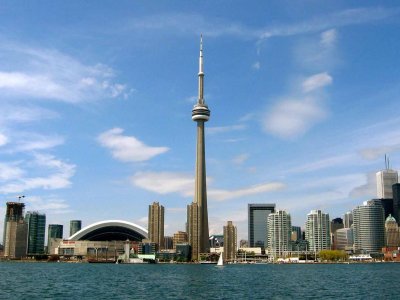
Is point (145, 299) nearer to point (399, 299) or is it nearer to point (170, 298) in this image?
point (170, 298)

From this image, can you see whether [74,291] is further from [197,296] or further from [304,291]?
[304,291]

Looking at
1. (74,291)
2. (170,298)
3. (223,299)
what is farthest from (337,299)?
(74,291)

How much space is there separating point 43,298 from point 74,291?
1306cm

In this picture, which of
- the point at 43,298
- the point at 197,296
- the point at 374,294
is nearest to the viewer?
the point at 43,298

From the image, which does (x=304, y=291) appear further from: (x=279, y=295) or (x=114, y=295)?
(x=114, y=295)

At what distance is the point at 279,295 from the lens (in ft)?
268

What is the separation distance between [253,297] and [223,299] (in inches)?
239

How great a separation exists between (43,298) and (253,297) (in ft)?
102

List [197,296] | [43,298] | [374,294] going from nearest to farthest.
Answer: [43,298] → [197,296] → [374,294]

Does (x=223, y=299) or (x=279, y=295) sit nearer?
(x=223, y=299)

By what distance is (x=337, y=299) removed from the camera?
254 feet

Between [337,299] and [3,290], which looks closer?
[337,299]

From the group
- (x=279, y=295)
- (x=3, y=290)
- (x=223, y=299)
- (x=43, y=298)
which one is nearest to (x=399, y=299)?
(x=279, y=295)

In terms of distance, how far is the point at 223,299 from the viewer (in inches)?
2975
